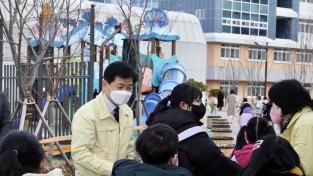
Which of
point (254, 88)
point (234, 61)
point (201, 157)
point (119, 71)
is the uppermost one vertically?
point (234, 61)

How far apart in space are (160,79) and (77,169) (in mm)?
16591

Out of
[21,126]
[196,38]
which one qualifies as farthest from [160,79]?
[196,38]

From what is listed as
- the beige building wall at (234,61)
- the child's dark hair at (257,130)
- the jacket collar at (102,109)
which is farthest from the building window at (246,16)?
the jacket collar at (102,109)

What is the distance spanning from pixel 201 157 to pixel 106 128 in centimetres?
86

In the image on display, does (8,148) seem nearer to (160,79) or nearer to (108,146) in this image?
(108,146)

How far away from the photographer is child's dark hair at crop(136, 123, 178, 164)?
2.88m

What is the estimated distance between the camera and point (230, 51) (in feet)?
177

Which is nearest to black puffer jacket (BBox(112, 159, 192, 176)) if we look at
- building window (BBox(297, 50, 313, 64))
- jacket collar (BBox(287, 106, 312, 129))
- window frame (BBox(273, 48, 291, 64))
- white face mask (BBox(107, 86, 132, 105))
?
white face mask (BBox(107, 86, 132, 105))

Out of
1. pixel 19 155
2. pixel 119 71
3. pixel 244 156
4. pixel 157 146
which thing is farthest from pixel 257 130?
pixel 19 155

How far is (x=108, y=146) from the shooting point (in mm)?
3865

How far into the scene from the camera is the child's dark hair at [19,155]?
284 centimetres

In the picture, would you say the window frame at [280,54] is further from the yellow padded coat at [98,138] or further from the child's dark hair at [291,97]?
the yellow padded coat at [98,138]

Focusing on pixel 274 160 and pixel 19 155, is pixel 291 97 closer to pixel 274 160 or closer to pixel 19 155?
pixel 274 160

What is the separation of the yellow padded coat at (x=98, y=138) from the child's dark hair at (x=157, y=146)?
83 centimetres
